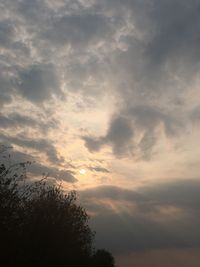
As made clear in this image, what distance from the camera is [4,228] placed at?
116ft

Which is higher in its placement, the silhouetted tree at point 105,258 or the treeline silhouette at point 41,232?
the silhouetted tree at point 105,258

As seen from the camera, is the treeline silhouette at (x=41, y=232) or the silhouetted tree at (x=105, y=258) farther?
the silhouetted tree at (x=105, y=258)

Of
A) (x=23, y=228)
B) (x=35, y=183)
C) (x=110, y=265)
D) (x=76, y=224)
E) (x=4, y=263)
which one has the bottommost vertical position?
(x=4, y=263)

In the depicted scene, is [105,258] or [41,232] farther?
[105,258]

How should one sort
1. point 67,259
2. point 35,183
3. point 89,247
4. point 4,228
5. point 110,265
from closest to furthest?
point 4,228 → point 35,183 → point 67,259 → point 89,247 → point 110,265

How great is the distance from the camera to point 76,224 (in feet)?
189

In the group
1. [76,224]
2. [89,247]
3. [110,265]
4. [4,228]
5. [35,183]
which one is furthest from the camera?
[110,265]

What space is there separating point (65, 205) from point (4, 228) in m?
20.7

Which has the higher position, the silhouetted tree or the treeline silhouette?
the silhouetted tree

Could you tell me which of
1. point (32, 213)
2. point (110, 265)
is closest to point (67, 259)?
point (32, 213)

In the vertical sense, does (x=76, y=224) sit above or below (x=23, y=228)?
above

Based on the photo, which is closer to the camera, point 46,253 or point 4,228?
point 4,228

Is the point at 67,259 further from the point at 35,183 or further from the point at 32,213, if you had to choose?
the point at 35,183

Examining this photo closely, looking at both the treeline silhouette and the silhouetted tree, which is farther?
the silhouetted tree
